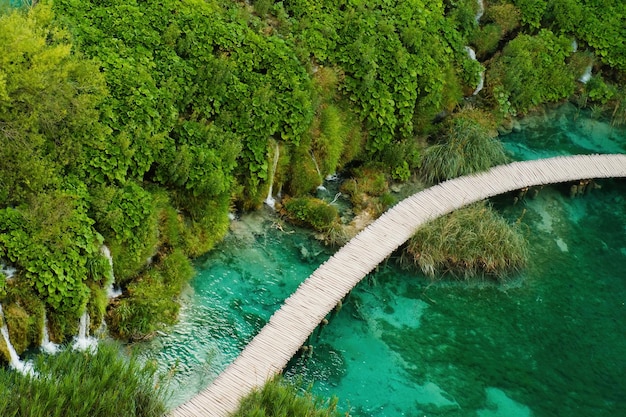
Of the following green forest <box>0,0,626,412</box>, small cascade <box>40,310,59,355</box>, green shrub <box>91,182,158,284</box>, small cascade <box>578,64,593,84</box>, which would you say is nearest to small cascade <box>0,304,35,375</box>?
green forest <box>0,0,626,412</box>

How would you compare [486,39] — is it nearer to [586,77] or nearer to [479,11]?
[479,11]

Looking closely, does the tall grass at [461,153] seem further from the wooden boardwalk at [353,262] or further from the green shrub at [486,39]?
the green shrub at [486,39]

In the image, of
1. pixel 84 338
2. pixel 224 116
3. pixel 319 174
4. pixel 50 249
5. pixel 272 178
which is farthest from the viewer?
pixel 319 174

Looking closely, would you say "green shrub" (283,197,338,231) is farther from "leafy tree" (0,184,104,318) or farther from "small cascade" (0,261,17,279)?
"small cascade" (0,261,17,279)

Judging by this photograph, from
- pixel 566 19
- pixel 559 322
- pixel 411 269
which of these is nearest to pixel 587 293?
pixel 559 322

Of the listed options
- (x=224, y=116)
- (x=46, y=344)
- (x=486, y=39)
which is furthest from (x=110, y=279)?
(x=486, y=39)

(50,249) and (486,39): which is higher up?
(486,39)

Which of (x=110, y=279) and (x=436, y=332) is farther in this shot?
(x=436, y=332)
